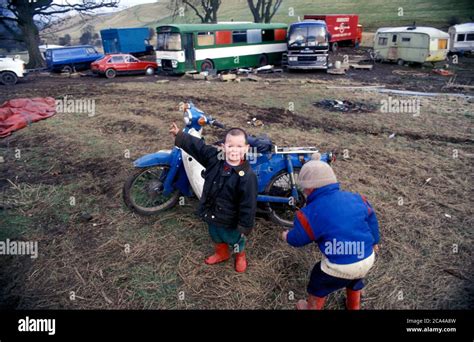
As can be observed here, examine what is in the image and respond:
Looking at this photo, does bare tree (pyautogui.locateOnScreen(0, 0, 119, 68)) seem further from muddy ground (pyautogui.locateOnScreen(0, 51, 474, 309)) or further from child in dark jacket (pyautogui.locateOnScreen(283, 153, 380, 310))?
child in dark jacket (pyautogui.locateOnScreen(283, 153, 380, 310))

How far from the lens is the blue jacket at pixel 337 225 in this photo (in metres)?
2.18

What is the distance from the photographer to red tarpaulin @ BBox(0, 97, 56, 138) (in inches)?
297

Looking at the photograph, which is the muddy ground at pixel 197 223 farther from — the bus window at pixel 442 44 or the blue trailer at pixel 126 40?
the blue trailer at pixel 126 40

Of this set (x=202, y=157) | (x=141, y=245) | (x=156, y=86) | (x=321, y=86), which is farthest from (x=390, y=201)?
(x=156, y=86)

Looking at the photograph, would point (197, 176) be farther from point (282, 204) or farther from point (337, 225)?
point (337, 225)

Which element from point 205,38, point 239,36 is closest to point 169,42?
point 205,38

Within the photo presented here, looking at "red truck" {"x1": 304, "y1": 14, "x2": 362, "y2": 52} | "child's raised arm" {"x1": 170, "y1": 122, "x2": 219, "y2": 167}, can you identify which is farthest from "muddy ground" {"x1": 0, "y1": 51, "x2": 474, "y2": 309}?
"red truck" {"x1": 304, "y1": 14, "x2": 362, "y2": 52}

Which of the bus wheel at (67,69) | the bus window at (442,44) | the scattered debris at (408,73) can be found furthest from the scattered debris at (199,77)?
the bus window at (442,44)

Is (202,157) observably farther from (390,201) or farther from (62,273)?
(390,201)

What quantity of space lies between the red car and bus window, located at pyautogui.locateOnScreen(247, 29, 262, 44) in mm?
6220

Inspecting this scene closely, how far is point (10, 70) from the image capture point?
15000mm

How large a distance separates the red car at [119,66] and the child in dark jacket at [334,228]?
61.1 feet

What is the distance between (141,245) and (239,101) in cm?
770

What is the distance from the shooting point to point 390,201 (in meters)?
4.41
